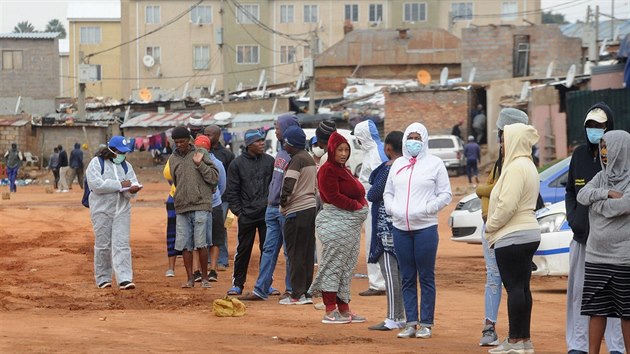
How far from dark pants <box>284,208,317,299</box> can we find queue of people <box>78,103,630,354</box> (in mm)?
16

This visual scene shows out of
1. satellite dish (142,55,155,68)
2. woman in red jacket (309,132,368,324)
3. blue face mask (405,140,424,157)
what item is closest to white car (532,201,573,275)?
Result: woman in red jacket (309,132,368,324)

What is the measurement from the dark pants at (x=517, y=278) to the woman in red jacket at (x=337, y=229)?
2.25 m

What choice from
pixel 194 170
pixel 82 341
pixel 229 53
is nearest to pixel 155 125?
pixel 229 53

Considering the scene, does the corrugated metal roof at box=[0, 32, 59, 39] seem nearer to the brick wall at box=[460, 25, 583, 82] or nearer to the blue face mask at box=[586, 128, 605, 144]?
the brick wall at box=[460, 25, 583, 82]

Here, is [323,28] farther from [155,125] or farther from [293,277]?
[293,277]

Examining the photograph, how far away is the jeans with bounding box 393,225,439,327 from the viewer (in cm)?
1012

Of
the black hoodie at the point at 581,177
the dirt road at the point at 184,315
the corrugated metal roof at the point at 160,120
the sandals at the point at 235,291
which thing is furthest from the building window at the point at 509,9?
the black hoodie at the point at 581,177

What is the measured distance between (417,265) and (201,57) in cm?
7432

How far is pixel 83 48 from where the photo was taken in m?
93.1

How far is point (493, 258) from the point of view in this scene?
390 inches

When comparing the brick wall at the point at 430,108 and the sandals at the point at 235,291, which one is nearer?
the sandals at the point at 235,291

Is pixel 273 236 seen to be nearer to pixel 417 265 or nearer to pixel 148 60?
pixel 417 265

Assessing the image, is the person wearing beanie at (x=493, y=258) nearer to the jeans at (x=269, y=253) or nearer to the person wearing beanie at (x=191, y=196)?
the jeans at (x=269, y=253)

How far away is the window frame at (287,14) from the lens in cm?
8256
